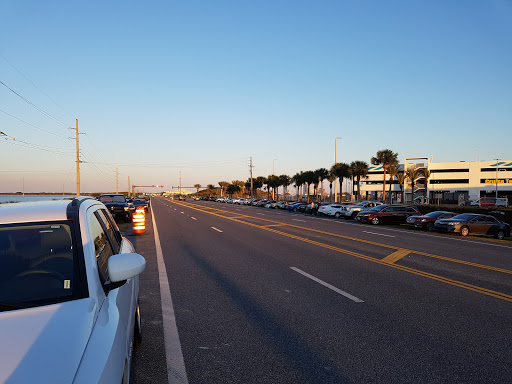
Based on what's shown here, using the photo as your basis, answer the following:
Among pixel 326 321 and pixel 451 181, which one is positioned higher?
pixel 451 181

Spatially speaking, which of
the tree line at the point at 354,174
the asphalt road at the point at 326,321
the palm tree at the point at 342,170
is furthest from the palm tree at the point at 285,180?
the asphalt road at the point at 326,321

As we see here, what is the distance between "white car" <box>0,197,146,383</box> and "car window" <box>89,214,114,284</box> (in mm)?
22

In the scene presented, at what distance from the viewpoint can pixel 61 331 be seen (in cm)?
214

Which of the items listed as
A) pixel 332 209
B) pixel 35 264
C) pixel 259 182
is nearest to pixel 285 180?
pixel 259 182

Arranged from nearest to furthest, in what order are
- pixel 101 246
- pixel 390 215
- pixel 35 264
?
pixel 35 264 → pixel 101 246 → pixel 390 215

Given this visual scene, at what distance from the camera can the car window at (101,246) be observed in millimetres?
3073

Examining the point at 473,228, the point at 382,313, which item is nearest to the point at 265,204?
the point at 473,228

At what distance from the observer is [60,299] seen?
254 cm

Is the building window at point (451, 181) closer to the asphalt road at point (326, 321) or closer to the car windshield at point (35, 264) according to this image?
the asphalt road at point (326, 321)

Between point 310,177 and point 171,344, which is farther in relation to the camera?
Answer: point 310,177

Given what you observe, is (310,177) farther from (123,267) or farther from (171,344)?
(123,267)

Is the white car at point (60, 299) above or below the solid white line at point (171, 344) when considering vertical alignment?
above

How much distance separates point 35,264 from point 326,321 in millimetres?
3898

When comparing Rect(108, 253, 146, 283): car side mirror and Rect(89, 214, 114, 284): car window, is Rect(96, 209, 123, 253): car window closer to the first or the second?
Rect(89, 214, 114, 284): car window
